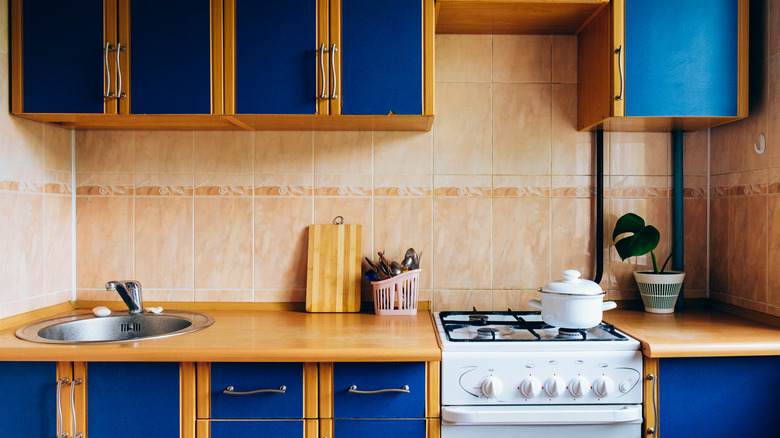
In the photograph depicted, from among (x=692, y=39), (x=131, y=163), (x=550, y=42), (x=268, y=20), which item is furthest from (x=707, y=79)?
(x=131, y=163)

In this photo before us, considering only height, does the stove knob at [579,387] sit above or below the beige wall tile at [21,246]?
below

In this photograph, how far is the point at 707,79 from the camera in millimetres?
1956

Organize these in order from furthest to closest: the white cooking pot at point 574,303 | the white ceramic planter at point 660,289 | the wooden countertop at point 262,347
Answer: the white ceramic planter at point 660,289 → the white cooking pot at point 574,303 → the wooden countertop at point 262,347

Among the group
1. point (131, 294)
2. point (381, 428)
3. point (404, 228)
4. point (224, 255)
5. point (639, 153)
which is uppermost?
point (639, 153)

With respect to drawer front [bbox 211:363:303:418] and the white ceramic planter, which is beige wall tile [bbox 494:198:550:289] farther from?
drawer front [bbox 211:363:303:418]

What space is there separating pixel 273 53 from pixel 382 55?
38cm

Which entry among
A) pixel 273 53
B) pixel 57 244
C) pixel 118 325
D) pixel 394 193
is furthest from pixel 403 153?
pixel 57 244

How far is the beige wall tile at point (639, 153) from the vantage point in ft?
7.54

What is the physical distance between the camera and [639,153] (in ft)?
7.56

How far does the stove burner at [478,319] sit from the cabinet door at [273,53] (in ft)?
3.28

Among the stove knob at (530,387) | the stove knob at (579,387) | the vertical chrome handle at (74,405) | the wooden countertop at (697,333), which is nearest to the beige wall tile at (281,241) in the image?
the vertical chrome handle at (74,405)

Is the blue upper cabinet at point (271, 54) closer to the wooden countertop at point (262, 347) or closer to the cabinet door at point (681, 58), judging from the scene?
the wooden countertop at point (262, 347)

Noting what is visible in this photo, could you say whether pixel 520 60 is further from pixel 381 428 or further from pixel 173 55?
pixel 381 428

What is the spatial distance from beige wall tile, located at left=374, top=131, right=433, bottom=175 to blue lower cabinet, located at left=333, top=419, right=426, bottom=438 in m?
1.01
